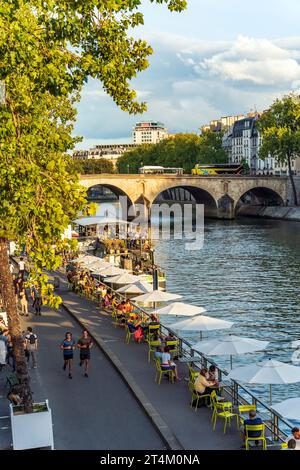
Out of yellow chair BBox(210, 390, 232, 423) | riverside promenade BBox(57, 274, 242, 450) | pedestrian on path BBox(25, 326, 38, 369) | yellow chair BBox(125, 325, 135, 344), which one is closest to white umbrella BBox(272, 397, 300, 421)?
riverside promenade BBox(57, 274, 242, 450)

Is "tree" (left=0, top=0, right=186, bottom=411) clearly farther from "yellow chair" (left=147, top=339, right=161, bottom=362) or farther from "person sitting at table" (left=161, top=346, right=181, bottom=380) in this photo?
"yellow chair" (left=147, top=339, right=161, bottom=362)

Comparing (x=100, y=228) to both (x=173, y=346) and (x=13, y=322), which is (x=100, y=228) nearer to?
(x=173, y=346)

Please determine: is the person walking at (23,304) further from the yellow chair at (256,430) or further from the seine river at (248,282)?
the yellow chair at (256,430)

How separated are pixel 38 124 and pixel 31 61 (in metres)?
1.35

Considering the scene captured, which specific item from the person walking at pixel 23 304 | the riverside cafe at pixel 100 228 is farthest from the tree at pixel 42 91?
the riverside cafe at pixel 100 228

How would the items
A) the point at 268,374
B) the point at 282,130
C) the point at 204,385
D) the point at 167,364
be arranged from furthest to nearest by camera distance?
the point at 282,130 < the point at 167,364 < the point at 204,385 < the point at 268,374

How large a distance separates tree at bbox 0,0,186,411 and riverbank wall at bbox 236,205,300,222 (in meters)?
86.1

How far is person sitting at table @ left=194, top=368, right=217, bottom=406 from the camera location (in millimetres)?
18266

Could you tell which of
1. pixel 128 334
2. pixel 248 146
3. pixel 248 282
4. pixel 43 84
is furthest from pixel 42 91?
pixel 248 146

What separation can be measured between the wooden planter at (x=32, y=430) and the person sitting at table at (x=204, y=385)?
4461 mm

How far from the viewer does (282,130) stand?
325ft

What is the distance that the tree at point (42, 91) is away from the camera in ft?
43.1

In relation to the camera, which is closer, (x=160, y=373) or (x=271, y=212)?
(x=160, y=373)

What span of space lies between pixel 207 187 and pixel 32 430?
3816 inches
